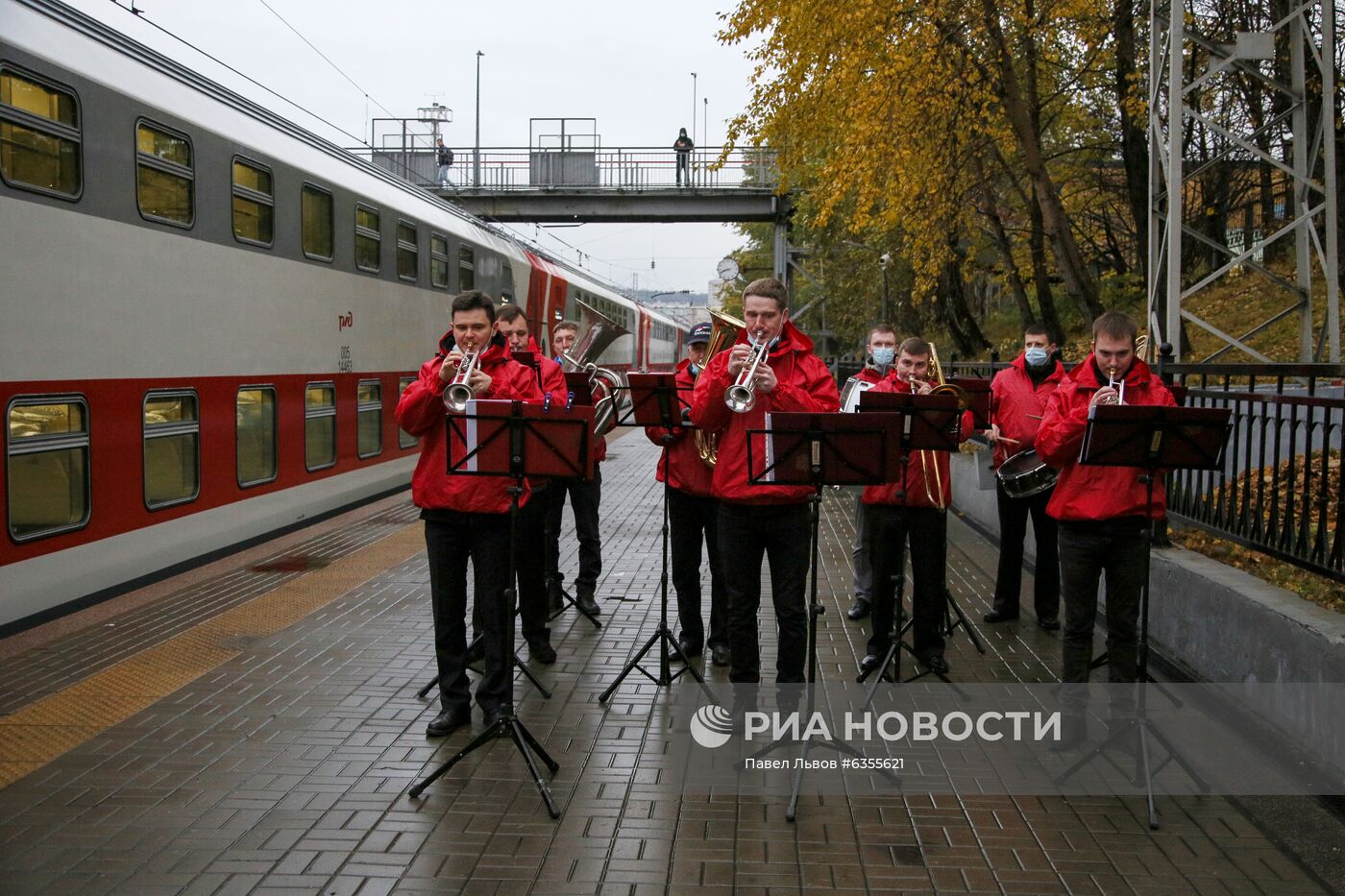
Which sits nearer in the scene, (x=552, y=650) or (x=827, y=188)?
(x=552, y=650)

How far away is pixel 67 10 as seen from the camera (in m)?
8.87

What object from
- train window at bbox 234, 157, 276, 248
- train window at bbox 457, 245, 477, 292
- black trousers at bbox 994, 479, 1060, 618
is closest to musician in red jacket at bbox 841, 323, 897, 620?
black trousers at bbox 994, 479, 1060, 618

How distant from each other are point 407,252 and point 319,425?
3.84 meters

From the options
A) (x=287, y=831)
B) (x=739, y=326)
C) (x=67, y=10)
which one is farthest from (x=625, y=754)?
(x=67, y=10)

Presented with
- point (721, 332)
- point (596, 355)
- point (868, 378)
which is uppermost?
point (721, 332)

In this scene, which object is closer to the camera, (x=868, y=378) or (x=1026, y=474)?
(x=868, y=378)

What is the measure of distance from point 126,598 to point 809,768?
18.6 feet

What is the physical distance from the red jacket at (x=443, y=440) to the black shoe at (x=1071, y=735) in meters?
3.01

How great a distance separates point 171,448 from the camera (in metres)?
9.81

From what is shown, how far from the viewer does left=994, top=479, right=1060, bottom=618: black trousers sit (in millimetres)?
8891

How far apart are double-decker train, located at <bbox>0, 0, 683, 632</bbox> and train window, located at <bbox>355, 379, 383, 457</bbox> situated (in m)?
0.05

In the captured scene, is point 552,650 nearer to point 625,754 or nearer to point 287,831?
point 625,754

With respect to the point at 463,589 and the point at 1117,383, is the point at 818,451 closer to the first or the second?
the point at 1117,383

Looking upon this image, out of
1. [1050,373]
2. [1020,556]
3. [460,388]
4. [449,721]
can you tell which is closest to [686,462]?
[460,388]
